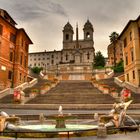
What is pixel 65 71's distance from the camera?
7125cm

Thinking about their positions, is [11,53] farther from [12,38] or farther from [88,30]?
[88,30]

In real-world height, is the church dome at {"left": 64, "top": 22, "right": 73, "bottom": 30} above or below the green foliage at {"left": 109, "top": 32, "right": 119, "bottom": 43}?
above

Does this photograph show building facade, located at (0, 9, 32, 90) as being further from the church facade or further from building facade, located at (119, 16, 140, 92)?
the church facade

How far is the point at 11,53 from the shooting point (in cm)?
4169

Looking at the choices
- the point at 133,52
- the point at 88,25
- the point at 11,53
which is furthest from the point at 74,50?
the point at 133,52

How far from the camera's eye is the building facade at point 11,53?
3769 centimetres

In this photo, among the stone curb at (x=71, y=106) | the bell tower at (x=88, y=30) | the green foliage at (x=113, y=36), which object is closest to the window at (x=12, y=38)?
the stone curb at (x=71, y=106)

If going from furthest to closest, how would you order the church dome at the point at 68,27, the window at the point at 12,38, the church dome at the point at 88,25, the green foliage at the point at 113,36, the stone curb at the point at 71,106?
1. the church dome at the point at 68,27
2. the church dome at the point at 88,25
3. the green foliage at the point at 113,36
4. the window at the point at 12,38
5. the stone curb at the point at 71,106

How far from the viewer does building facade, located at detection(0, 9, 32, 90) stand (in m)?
37.7

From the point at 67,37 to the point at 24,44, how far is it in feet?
246

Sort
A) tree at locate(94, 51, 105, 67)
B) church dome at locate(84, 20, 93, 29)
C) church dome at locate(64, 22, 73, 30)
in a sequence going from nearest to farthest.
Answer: tree at locate(94, 51, 105, 67)
church dome at locate(84, 20, 93, 29)
church dome at locate(64, 22, 73, 30)

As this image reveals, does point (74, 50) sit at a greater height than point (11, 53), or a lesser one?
greater

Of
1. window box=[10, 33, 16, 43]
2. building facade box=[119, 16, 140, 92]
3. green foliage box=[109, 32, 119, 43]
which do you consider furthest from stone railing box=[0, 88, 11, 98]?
green foliage box=[109, 32, 119, 43]

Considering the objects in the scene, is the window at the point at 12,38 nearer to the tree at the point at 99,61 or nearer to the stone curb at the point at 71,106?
the stone curb at the point at 71,106
